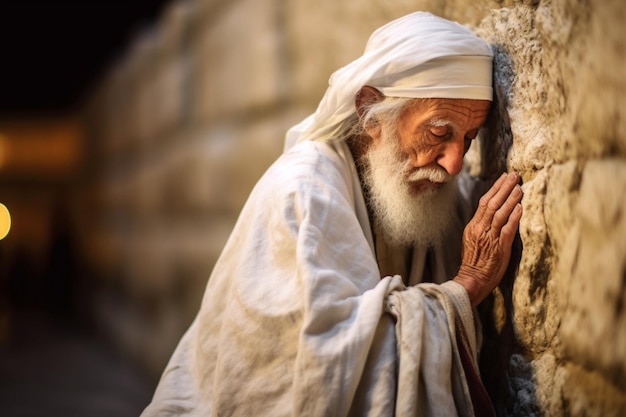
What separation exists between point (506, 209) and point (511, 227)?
0.04 m

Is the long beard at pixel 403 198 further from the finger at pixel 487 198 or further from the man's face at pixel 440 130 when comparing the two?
the finger at pixel 487 198

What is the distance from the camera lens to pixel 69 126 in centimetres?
977

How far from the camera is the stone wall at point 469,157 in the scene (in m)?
1.56

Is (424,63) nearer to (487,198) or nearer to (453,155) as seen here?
(453,155)

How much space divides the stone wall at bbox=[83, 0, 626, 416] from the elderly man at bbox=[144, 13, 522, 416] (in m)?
0.11

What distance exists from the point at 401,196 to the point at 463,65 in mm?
370

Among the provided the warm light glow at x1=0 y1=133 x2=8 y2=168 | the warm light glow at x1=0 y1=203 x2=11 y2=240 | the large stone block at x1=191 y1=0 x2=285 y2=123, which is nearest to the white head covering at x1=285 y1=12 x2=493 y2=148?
the large stone block at x1=191 y1=0 x2=285 y2=123

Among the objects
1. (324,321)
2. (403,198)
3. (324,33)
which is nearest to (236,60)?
(324,33)

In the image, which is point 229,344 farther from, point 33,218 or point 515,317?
point 33,218

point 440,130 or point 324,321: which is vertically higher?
point 440,130

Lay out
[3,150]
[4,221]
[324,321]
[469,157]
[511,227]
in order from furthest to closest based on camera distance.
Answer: [3,150] → [4,221] → [469,157] → [511,227] → [324,321]

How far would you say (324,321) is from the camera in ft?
5.52

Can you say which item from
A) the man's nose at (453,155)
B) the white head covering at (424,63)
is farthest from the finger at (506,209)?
the white head covering at (424,63)

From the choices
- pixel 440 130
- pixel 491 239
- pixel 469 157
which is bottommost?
pixel 491 239
